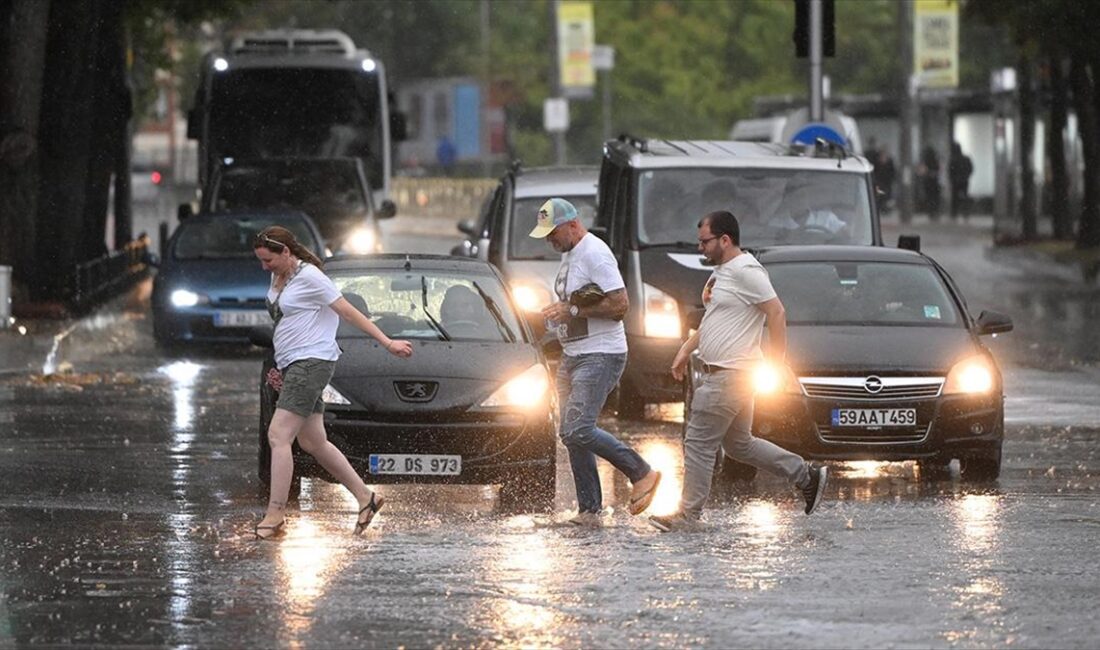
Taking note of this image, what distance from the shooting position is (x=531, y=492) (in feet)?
44.1

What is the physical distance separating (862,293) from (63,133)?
53.3ft

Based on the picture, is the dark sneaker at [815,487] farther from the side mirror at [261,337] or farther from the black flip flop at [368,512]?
the side mirror at [261,337]

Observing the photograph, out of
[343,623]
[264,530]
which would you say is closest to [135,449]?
[264,530]

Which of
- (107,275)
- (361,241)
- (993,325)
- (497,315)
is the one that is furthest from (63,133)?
(993,325)

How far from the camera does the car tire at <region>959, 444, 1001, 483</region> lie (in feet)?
47.2

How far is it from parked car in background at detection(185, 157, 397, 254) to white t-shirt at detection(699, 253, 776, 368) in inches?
667

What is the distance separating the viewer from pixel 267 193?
Result: 97.1 ft

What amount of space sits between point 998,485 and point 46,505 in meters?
5.10

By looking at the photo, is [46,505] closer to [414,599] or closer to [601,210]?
[414,599]

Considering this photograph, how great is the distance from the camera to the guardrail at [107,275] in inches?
1166

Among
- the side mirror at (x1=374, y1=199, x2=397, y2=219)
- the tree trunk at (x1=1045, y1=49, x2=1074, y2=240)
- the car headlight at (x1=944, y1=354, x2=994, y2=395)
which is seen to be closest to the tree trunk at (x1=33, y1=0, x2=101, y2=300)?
the side mirror at (x1=374, y1=199, x2=397, y2=219)

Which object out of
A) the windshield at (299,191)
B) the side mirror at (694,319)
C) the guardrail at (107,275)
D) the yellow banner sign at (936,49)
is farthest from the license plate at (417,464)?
the yellow banner sign at (936,49)

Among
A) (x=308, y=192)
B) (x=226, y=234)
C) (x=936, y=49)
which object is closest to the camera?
(x=226, y=234)

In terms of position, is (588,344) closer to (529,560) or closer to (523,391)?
(523,391)
